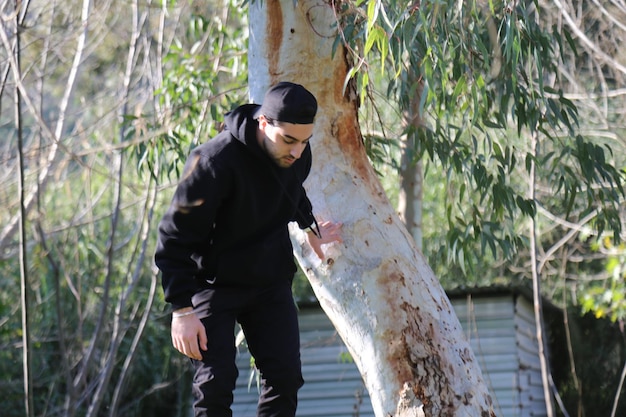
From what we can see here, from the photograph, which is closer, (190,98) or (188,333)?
(188,333)

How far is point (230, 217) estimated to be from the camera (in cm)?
313

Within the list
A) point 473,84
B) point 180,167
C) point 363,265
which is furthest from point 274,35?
point 180,167

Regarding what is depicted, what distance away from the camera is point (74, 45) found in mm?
9422

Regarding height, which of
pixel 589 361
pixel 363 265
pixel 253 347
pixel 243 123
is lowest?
pixel 589 361

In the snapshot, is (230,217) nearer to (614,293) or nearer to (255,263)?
(255,263)

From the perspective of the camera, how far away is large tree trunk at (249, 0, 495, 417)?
3758mm

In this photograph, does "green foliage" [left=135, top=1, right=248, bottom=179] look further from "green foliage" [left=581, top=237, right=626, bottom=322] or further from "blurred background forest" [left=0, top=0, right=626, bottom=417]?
"green foliage" [left=581, top=237, right=626, bottom=322]

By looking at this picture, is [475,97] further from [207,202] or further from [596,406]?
[596,406]

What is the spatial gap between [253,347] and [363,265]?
2.75 feet

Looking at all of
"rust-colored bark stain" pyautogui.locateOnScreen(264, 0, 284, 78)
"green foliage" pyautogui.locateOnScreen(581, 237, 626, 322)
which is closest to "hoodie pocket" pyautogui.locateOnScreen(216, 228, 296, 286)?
"rust-colored bark stain" pyautogui.locateOnScreen(264, 0, 284, 78)

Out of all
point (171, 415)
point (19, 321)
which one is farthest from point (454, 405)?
point (171, 415)

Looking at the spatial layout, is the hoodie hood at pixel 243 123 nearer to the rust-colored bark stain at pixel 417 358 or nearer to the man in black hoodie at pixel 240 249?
the man in black hoodie at pixel 240 249

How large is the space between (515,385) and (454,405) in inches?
219

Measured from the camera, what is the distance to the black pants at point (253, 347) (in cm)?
307
